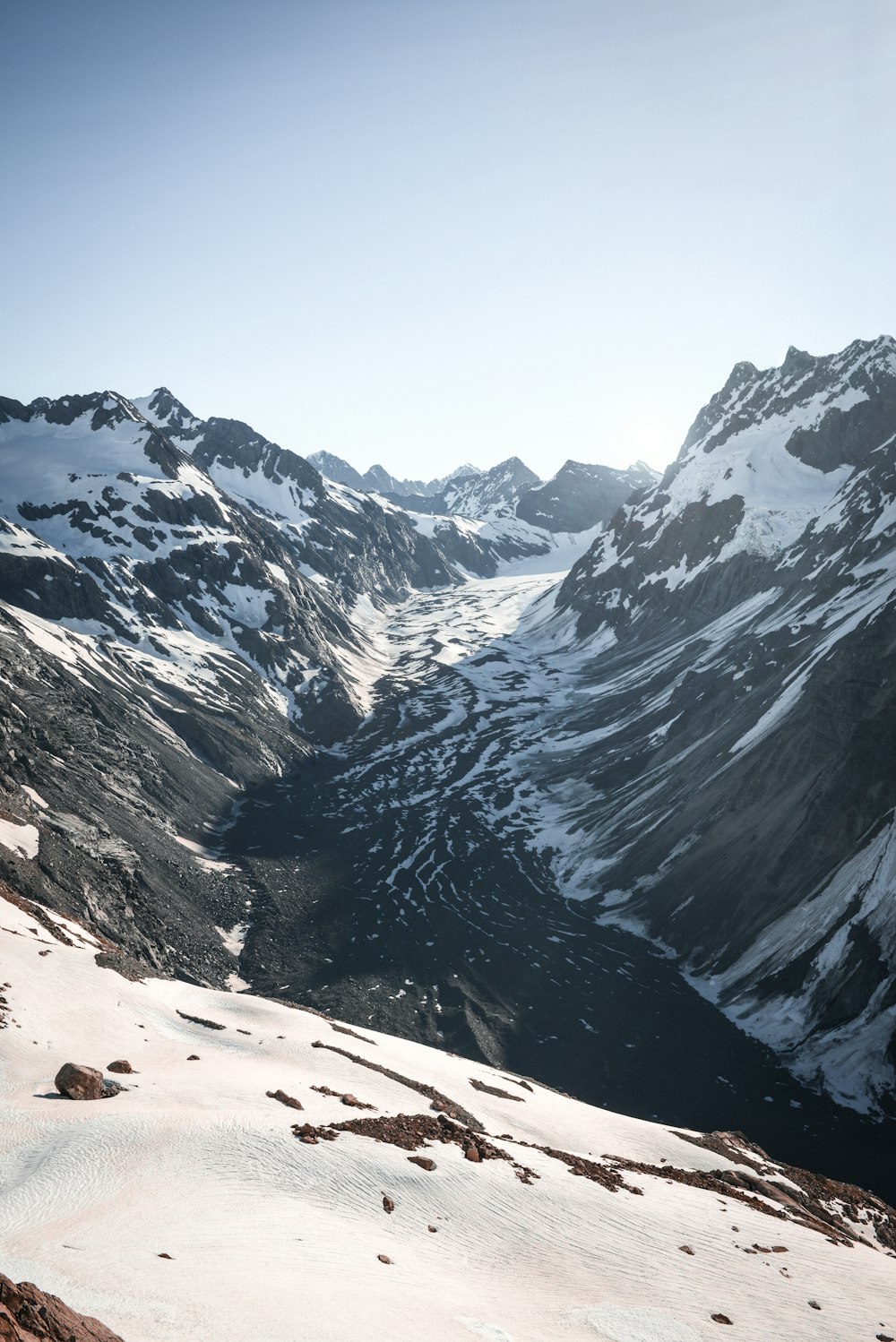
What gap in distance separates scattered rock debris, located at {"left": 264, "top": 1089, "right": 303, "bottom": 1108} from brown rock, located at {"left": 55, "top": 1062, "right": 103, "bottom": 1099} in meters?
6.04

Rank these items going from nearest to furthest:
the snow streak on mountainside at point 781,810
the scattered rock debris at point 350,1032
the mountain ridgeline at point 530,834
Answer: the scattered rock debris at point 350,1032 → the mountain ridgeline at point 530,834 → the snow streak on mountainside at point 781,810

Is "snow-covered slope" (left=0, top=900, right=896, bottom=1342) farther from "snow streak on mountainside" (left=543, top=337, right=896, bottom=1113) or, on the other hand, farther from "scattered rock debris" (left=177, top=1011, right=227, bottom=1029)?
"snow streak on mountainside" (left=543, top=337, right=896, bottom=1113)

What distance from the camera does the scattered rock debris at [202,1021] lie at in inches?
1533

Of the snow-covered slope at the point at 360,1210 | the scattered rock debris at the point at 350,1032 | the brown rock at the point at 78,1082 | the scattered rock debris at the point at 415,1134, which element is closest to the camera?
the snow-covered slope at the point at 360,1210

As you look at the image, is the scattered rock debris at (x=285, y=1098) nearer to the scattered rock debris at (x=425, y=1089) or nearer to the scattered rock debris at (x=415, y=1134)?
the scattered rock debris at (x=415, y=1134)

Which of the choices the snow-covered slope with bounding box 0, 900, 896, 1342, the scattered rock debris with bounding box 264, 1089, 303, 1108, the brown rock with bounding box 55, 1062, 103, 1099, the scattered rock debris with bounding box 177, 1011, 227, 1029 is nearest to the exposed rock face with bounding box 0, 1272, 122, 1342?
the snow-covered slope with bounding box 0, 900, 896, 1342

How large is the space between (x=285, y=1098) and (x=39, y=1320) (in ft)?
59.5

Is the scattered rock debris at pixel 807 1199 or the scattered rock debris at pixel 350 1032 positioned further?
the scattered rock debris at pixel 350 1032

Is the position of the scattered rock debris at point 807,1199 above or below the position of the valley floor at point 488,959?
above

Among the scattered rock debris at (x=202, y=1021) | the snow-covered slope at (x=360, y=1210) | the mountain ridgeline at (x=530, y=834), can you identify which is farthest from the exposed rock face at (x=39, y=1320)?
the mountain ridgeline at (x=530, y=834)

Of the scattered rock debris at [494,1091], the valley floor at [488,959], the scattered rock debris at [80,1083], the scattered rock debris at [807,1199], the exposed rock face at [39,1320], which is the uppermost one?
the exposed rock face at [39,1320]

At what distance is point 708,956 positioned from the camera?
8106 cm

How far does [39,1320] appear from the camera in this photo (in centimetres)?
1204

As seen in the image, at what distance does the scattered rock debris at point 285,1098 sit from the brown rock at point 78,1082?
6041 mm
